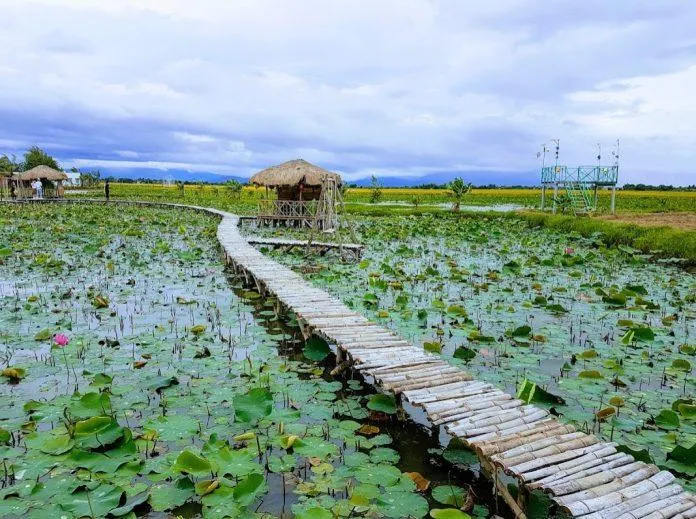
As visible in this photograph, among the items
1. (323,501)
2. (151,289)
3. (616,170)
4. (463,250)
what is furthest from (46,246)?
(616,170)

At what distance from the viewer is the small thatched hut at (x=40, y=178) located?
29.4 m

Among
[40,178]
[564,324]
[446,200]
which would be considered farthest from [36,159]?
[564,324]

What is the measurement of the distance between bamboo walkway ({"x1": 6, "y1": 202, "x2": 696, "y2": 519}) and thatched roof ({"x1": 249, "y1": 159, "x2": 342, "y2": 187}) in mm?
11976

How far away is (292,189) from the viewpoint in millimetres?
17703

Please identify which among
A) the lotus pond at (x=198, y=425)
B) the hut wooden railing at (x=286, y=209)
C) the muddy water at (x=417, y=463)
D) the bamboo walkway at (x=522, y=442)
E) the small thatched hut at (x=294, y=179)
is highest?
the small thatched hut at (x=294, y=179)

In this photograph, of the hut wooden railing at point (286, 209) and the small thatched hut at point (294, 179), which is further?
the hut wooden railing at point (286, 209)

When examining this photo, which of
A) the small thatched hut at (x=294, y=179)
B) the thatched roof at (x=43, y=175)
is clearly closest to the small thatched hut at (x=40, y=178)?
the thatched roof at (x=43, y=175)

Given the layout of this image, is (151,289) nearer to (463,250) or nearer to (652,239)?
(463,250)

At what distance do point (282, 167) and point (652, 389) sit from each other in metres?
14.3

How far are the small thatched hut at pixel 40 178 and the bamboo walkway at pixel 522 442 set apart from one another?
30219 millimetres

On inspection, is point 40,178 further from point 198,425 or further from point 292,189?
point 198,425

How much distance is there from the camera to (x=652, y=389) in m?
4.13

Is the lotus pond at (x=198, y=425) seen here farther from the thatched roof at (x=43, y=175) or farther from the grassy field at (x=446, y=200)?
the thatched roof at (x=43, y=175)

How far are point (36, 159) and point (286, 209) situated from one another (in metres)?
34.3
